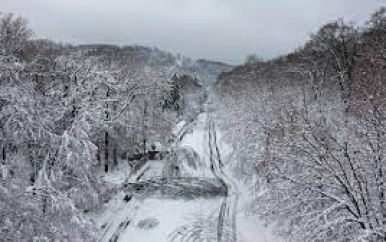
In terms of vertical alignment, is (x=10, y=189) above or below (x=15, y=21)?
below

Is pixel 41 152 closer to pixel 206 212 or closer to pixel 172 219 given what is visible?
pixel 172 219

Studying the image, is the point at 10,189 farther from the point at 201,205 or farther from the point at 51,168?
the point at 201,205

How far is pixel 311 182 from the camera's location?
15.4m

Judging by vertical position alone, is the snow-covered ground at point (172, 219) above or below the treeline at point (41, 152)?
below

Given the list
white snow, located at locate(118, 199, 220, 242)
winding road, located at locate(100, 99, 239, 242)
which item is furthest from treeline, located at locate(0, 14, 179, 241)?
white snow, located at locate(118, 199, 220, 242)

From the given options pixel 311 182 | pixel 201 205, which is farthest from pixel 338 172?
pixel 201 205

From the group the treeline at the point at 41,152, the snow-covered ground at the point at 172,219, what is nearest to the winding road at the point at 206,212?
the snow-covered ground at the point at 172,219

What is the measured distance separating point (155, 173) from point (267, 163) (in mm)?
23289

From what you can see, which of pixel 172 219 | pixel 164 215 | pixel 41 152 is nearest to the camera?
pixel 41 152

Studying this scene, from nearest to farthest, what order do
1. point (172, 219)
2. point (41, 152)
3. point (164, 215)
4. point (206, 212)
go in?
point (41, 152)
point (172, 219)
point (164, 215)
point (206, 212)

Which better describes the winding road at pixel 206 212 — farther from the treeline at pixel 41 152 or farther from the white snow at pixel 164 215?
the treeline at pixel 41 152

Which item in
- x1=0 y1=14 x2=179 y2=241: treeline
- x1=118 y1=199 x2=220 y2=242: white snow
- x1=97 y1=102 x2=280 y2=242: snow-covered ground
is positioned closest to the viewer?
x1=0 y1=14 x2=179 y2=241: treeline

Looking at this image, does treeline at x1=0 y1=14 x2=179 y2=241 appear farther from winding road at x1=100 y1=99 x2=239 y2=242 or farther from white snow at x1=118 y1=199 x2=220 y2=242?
white snow at x1=118 y1=199 x2=220 y2=242

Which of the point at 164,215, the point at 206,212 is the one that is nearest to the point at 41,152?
the point at 164,215
